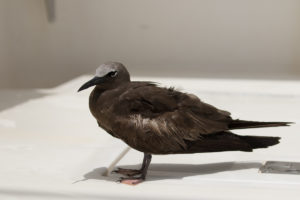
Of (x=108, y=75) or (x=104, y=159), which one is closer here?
(x=108, y=75)

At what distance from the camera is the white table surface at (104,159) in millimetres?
1016

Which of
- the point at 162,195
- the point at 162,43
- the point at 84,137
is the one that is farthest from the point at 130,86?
the point at 162,43

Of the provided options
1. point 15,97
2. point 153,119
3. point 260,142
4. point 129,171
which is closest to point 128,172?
point 129,171

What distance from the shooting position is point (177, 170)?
114 centimetres

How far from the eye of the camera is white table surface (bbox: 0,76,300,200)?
1.02 metres

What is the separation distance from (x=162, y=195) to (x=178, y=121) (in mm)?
143

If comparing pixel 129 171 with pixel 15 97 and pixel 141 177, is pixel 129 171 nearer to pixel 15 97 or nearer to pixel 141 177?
pixel 141 177

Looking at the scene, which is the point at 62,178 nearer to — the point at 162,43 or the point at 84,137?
the point at 84,137

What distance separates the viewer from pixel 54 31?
2455 millimetres

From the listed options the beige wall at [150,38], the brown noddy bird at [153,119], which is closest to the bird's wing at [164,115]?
the brown noddy bird at [153,119]

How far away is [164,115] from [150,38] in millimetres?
1404

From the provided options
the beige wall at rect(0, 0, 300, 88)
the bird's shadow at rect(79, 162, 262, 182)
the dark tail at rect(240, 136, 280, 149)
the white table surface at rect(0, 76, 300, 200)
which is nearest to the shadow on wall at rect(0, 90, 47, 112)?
the white table surface at rect(0, 76, 300, 200)

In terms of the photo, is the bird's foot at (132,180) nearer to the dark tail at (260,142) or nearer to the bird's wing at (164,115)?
the bird's wing at (164,115)

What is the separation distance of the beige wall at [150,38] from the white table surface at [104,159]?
491mm
